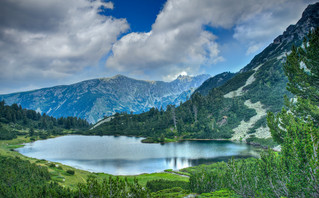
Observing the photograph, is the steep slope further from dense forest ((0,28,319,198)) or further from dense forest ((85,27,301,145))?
dense forest ((0,28,319,198))

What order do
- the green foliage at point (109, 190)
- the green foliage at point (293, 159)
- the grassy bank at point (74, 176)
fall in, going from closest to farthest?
the green foliage at point (293, 159) → the green foliage at point (109, 190) → the grassy bank at point (74, 176)

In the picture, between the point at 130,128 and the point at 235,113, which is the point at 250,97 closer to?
the point at 235,113

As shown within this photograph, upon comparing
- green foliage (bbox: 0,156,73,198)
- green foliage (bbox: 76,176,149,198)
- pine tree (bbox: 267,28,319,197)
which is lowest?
green foliage (bbox: 0,156,73,198)

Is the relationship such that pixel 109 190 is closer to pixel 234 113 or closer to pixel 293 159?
pixel 293 159

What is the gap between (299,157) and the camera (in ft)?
39.0

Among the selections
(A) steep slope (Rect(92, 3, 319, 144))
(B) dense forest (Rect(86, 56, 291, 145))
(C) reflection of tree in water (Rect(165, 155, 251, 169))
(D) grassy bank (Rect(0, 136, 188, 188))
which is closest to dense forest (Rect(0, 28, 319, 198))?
(D) grassy bank (Rect(0, 136, 188, 188))

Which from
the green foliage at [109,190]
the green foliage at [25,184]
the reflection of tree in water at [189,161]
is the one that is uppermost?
the green foliage at [109,190]

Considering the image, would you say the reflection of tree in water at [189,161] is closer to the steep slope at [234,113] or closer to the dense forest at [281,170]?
the dense forest at [281,170]

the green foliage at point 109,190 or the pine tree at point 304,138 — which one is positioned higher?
the pine tree at point 304,138

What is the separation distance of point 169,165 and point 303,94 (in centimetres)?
5558

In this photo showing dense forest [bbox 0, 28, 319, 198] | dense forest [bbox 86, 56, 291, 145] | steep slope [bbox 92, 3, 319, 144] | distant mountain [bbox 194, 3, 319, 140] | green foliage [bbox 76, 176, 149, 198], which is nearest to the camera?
dense forest [bbox 0, 28, 319, 198]

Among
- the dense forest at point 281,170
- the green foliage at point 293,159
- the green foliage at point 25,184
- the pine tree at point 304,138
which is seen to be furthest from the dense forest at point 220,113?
the pine tree at point 304,138

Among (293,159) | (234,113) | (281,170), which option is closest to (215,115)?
(234,113)

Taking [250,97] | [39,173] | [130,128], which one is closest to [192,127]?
[250,97]
